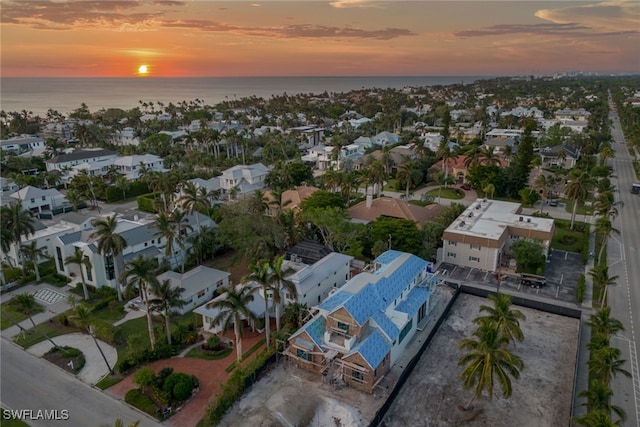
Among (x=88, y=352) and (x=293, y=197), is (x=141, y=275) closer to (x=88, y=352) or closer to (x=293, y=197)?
(x=88, y=352)

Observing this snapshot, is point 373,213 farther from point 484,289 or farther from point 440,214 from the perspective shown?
point 484,289

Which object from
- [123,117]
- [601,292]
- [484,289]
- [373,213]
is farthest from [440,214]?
[123,117]

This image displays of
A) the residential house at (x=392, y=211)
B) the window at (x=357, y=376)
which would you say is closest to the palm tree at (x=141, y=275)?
the window at (x=357, y=376)

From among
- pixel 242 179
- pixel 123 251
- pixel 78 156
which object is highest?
pixel 78 156

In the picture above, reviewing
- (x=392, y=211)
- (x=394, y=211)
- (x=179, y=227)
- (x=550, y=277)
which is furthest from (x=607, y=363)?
(x=179, y=227)

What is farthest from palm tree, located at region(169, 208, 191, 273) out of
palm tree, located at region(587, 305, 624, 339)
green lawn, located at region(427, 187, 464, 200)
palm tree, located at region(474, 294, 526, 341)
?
green lawn, located at region(427, 187, 464, 200)

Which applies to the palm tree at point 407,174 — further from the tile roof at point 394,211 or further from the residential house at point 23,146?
the residential house at point 23,146
